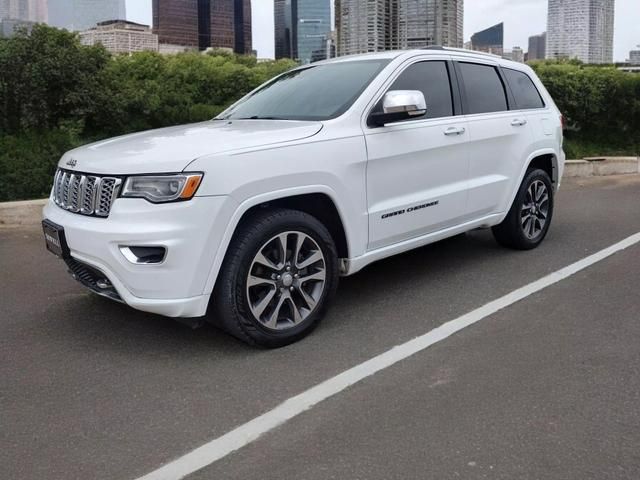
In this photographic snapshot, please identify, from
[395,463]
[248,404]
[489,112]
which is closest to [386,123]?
[489,112]

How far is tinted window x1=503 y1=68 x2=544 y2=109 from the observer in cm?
641

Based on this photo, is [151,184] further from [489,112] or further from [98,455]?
[489,112]

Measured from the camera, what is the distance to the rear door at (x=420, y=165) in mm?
4734

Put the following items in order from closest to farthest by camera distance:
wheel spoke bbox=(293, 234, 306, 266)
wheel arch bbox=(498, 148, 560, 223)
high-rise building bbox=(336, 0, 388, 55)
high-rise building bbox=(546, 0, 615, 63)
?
wheel spoke bbox=(293, 234, 306, 266) < wheel arch bbox=(498, 148, 560, 223) < high-rise building bbox=(336, 0, 388, 55) < high-rise building bbox=(546, 0, 615, 63)

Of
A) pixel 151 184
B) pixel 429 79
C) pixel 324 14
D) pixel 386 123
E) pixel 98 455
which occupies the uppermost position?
pixel 324 14

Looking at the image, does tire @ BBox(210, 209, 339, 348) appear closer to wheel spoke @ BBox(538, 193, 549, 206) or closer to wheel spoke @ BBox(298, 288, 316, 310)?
wheel spoke @ BBox(298, 288, 316, 310)

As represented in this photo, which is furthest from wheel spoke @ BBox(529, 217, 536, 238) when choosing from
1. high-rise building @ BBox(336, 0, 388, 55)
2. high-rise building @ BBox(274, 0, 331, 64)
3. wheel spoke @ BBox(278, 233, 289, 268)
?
high-rise building @ BBox(274, 0, 331, 64)

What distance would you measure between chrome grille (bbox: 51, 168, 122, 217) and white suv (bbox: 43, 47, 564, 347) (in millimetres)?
11

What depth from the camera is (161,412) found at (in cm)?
346

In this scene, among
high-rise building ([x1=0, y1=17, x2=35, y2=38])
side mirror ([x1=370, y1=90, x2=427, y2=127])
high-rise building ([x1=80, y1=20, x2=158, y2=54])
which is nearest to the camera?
side mirror ([x1=370, y1=90, x2=427, y2=127])

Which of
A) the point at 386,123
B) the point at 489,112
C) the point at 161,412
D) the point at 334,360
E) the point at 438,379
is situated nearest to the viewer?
the point at 161,412

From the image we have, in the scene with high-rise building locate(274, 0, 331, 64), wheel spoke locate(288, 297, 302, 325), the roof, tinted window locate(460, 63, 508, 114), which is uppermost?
high-rise building locate(274, 0, 331, 64)

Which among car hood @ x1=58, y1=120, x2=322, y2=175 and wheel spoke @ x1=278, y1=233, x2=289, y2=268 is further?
wheel spoke @ x1=278, y1=233, x2=289, y2=268

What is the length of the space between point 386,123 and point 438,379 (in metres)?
1.86
